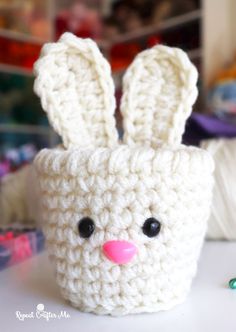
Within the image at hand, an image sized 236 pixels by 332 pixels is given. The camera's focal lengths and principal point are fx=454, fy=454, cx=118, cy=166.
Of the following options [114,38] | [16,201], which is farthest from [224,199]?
[114,38]

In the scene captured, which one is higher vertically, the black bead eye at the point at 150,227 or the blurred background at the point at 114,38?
the blurred background at the point at 114,38

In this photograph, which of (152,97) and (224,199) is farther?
(224,199)

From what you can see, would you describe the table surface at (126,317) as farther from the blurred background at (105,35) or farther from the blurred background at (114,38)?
the blurred background at (105,35)

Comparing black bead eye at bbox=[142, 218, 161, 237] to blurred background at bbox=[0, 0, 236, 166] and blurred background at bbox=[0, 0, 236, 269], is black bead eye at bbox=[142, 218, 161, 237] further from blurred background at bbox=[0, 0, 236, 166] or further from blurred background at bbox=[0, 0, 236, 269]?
blurred background at bbox=[0, 0, 236, 166]

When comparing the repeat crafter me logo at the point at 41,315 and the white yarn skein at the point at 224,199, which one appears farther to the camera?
the white yarn skein at the point at 224,199

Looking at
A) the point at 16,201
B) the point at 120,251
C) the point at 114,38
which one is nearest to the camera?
the point at 120,251

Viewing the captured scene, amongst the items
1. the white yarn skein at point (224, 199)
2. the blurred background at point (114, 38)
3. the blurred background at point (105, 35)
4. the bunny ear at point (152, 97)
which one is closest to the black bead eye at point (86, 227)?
the bunny ear at point (152, 97)

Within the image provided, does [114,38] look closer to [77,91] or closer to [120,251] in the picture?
[77,91]
